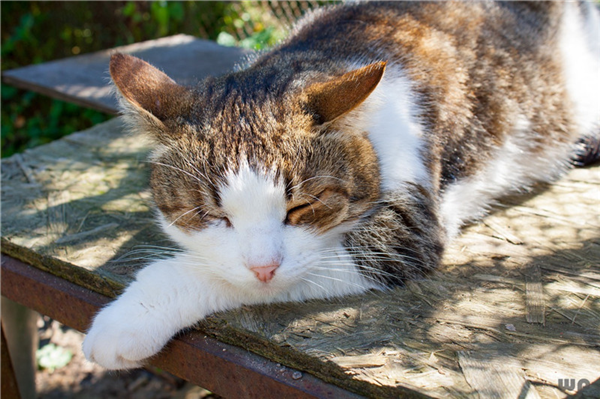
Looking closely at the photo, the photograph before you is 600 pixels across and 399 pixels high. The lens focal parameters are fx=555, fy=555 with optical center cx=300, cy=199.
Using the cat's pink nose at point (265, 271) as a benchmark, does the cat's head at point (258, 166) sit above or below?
Result: above

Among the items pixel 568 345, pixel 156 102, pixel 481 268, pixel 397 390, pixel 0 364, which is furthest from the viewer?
pixel 0 364

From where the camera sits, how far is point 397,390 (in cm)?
171

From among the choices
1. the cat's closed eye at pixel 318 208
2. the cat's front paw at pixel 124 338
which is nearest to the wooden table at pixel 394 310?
the cat's front paw at pixel 124 338

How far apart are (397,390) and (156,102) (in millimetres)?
1374

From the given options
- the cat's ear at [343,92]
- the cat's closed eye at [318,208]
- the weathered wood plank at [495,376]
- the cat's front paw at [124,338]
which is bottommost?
the weathered wood plank at [495,376]

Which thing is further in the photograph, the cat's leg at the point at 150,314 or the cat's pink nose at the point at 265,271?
Result: the cat's leg at the point at 150,314

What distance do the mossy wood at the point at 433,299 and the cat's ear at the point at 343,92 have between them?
0.74 metres

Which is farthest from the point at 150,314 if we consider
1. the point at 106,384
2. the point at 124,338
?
the point at 106,384

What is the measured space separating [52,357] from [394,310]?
119 inches

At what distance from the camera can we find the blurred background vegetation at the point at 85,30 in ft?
21.6

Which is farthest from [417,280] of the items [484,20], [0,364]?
[0,364]

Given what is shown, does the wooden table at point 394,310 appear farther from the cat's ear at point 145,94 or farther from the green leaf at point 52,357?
the green leaf at point 52,357

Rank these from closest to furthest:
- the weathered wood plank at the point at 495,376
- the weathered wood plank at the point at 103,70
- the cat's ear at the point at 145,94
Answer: the weathered wood plank at the point at 495,376
the cat's ear at the point at 145,94
the weathered wood plank at the point at 103,70

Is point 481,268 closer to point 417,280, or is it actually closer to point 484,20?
point 417,280
